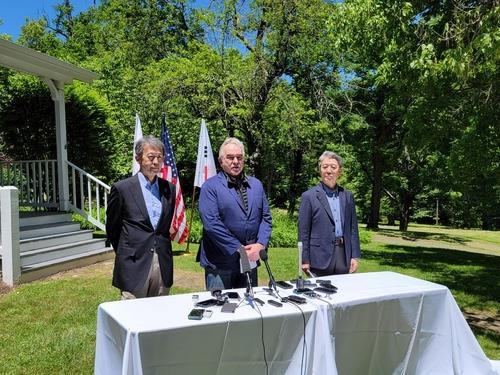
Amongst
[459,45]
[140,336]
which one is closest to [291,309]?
[140,336]

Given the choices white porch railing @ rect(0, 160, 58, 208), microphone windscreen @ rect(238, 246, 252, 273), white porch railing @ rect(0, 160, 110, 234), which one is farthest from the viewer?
white porch railing @ rect(0, 160, 58, 208)

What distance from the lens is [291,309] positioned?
2855 mm

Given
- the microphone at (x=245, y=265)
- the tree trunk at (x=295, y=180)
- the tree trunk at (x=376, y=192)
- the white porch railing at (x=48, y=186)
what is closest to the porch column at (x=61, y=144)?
the white porch railing at (x=48, y=186)

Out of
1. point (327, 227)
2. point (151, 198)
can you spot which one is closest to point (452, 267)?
point (327, 227)

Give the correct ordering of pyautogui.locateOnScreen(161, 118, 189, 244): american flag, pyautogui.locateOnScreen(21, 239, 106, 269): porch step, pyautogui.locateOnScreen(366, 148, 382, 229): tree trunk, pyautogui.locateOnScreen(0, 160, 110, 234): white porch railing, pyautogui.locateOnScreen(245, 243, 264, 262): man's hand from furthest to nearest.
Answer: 1. pyautogui.locateOnScreen(366, 148, 382, 229): tree trunk
2. pyautogui.locateOnScreen(0, 160, 110, 234): white porch railing
3. pyautogui.locateOnScreen(161, 118, 189, 244): american flag
4. pyautogui.locateOnScreen(21, 239, 106, 269): porch step
5. pyautogui.locateOnScreen(245, 243, 264, 262): man's hand

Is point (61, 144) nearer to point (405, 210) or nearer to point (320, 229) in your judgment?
point (320, 229)

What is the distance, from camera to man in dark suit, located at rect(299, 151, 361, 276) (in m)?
4.21

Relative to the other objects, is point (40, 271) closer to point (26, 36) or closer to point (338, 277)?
point (338, 277)

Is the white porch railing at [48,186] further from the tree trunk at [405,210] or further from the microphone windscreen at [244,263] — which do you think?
the tree trunk at [405,210]

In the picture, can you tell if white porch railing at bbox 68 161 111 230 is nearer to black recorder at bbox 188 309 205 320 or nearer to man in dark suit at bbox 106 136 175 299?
man in dark suit at bbox 106 136 175 299

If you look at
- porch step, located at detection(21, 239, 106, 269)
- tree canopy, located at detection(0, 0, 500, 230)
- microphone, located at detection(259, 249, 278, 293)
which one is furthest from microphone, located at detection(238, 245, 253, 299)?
porch step, located at detection(21, 239, 106, 269)

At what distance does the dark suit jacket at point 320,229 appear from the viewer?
420 cm

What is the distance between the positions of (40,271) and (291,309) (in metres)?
5.71

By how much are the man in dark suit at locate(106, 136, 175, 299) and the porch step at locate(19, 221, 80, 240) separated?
5.13 m
